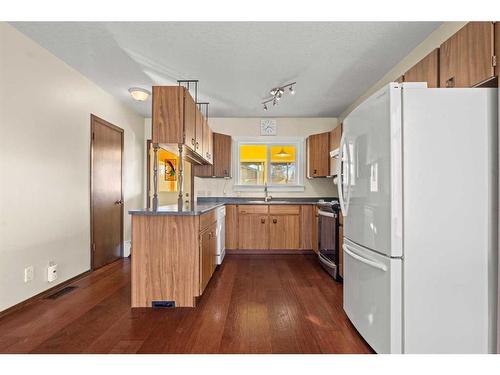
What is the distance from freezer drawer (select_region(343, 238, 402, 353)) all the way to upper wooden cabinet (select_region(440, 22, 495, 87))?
1156 mm

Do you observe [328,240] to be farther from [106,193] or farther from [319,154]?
[106,193]

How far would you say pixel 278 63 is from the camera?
9.50 feet

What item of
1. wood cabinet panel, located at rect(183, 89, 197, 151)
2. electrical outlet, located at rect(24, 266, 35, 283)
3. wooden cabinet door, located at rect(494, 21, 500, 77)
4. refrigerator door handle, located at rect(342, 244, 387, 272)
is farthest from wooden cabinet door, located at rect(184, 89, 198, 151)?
wooden cabinet door, located at rect(494, 21, 500, 77)

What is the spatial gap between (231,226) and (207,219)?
1804 millimetres

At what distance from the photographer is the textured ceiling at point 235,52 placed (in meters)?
2.29

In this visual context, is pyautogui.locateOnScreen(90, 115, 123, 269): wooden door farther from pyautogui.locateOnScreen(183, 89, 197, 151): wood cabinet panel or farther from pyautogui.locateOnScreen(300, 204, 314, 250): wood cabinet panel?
pyautogui.locateOnScreen(300, 204, 314, 250): wood cabinet panel

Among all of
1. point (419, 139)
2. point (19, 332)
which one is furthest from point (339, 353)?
point (19, 332)

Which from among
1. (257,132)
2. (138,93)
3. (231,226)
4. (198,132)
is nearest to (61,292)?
(198,132)

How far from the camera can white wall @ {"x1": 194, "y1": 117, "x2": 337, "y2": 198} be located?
510 cm

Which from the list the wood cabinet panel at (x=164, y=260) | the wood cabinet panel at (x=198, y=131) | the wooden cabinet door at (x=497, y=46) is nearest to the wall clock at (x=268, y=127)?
the wood cabinet panel at (x=198, y=131)

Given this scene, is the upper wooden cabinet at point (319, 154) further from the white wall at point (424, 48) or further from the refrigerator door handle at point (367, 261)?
the refrigerator door handle at point (367, 261)

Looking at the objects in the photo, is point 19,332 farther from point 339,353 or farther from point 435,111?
point 435,111

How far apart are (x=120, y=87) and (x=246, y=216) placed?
2598 millimetres

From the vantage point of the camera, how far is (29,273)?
2477 millimetres
